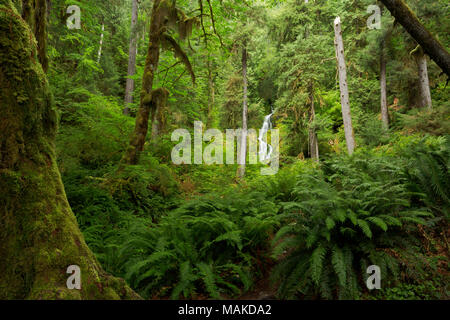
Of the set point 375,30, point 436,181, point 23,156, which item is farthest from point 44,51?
point 375,30

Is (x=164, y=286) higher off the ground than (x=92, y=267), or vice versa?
(x=92, y=267)

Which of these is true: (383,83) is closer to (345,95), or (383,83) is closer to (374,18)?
(374,18)

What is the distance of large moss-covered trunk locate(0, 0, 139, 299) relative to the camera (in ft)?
6.42

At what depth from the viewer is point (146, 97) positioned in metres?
6.79

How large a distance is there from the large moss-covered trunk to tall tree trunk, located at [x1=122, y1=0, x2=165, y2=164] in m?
4.27

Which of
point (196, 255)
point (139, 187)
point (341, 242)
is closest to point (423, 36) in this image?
point (341, 242)

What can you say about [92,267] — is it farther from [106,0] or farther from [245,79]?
[106,0]

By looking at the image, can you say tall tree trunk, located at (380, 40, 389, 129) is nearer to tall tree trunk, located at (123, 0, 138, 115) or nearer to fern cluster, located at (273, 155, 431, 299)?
fern cluster, located at (273, 155, 431, 299)

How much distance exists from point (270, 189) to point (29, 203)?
5086mm

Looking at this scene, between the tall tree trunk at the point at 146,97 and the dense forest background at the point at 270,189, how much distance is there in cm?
4

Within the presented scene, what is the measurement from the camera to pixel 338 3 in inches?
600

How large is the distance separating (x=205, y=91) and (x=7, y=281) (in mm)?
17800

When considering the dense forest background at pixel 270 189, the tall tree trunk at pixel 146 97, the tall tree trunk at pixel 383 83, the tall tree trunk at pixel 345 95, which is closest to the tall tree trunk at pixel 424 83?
the dense forest background at pixel 270 189

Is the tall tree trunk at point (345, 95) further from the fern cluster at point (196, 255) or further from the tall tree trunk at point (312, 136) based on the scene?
the fern cluster at point (196, 255)
